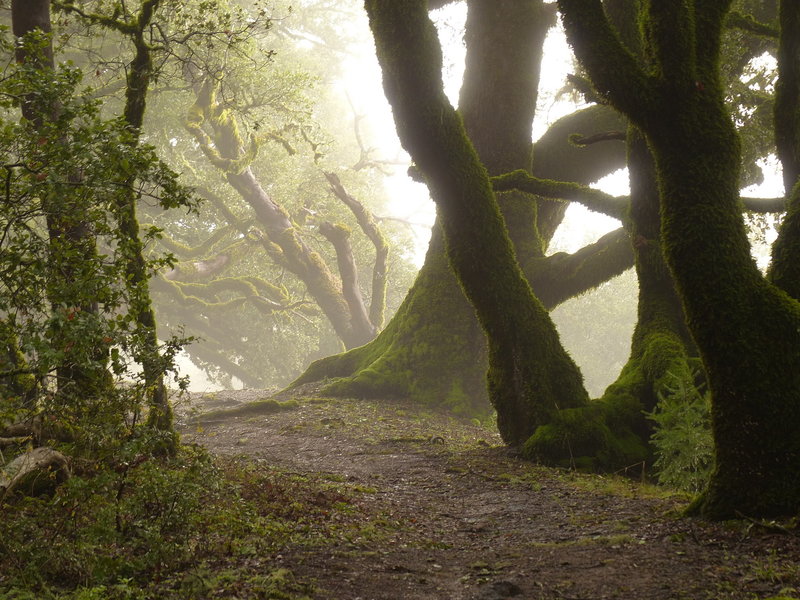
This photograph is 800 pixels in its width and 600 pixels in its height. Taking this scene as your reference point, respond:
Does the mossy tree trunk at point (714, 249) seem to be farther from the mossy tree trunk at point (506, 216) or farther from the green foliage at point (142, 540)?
the mossy tree trunk at point (506, 216)

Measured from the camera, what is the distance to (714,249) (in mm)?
5020

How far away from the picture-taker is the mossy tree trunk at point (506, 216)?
1324 cm

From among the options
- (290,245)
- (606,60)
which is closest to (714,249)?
(606,60)

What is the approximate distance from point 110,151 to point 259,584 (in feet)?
10.2

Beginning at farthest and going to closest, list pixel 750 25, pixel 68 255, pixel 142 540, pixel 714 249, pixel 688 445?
1. pixel 750 25
2. pixel 688 445
3. pixel 714 249
4. pixel 68 255
5. pixel 142 540

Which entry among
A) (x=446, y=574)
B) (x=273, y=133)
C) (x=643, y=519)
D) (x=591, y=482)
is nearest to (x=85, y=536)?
(x=446, y=574)

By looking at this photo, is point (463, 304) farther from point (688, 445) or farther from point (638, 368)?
point (688, 445)

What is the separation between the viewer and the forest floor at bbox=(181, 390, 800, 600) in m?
3.95

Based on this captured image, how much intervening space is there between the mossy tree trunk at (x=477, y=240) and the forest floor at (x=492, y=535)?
1.09 meters

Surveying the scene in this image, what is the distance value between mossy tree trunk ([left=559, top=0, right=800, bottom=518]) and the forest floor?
1.56 feet

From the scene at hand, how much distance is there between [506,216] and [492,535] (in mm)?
8601

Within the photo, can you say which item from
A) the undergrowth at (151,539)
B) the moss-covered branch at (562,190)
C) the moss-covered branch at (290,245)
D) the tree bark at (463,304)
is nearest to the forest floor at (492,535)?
the undergrowth at (151,539)

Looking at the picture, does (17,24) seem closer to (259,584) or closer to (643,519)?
(259,584)

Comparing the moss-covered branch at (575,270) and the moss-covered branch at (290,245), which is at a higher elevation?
the moss-covered branch at (290,245)
